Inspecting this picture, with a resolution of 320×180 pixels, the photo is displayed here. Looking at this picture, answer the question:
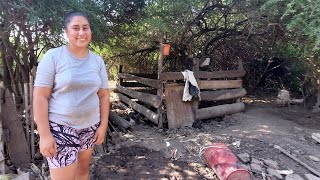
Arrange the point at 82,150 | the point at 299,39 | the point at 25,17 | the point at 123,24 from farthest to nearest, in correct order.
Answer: the point at 123,24 → the point at 299,39 → the point at 25,17 → the point at 82,150

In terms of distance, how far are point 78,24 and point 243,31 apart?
6611 millimetres

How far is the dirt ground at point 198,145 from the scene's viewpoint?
4465 millimetres

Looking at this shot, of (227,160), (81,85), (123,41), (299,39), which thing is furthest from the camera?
(123,41)

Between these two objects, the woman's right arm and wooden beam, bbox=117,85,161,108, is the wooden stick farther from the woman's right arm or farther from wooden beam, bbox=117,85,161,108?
the woman's right arm

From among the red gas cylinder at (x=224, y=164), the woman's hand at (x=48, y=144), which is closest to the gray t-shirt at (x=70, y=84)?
the woman's hand at (x=48, y=144)

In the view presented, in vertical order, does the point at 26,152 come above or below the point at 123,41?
below

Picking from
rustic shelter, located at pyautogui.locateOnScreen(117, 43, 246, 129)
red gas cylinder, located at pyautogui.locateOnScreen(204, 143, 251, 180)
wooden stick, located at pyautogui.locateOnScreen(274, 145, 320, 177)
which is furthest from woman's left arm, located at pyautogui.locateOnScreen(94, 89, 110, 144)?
rustic shelter, located at pyautogui.locateOnScreen(117, 43, 246, 129)

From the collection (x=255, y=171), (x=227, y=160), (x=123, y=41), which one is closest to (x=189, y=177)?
(x=227, y=160)

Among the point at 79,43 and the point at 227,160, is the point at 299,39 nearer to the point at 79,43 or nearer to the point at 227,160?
the point at 227,160

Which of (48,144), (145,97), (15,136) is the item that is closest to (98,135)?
(48,144)

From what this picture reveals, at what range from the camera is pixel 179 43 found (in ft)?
28.3

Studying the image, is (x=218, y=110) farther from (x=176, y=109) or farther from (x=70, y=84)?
(x=70, y=84)

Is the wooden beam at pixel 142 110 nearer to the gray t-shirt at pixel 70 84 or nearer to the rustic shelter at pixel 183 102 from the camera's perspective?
the rustic shelter at pixel 183 102

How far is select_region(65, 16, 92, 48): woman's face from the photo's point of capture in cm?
238
